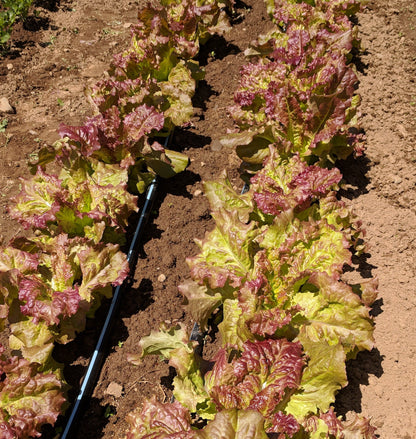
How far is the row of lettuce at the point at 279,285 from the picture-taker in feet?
9.71

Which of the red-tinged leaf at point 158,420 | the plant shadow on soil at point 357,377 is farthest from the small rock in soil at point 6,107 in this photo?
the plant shadow on soil at point 357,377

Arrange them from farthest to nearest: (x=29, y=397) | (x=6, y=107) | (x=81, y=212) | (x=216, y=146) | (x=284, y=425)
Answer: (x=6, y=107) < (x=216, y=146) < (x=81, y=212) < (x=29, y=397) < (x=284, y=425)

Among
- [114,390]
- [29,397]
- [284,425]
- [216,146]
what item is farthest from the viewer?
[216,146]

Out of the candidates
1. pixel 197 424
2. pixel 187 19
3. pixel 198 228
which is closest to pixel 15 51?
pixel 187 19

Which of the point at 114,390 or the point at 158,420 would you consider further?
Result: the point at 114,390

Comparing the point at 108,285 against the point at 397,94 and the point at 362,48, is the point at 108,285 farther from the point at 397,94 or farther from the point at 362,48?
the point at 362,48

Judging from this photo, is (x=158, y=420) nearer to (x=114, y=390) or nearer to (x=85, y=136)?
(x=114, y=390)

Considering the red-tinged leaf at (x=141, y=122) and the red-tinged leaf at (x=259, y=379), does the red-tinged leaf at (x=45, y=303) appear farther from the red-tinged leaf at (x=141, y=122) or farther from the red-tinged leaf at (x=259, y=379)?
the red-tinged leaf at (x=141, y=122)

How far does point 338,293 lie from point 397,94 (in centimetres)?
359

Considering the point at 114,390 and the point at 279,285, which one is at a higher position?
the point at 279,285

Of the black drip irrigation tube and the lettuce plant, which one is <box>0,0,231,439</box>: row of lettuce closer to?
the lettuce plant

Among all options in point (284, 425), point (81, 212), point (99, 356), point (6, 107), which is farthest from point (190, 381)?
point (6, 107)

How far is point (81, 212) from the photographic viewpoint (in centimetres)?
408

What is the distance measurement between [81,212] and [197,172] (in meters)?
1.52
